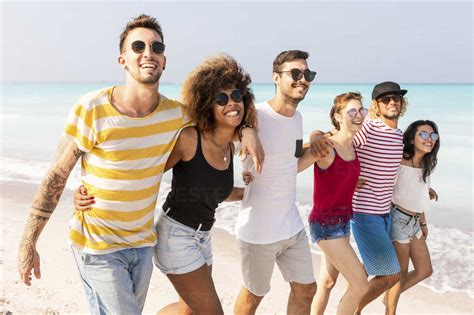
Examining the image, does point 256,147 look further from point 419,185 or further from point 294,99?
point 419,185

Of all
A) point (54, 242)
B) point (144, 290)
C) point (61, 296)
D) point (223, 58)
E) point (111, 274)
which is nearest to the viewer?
point (111, 274)

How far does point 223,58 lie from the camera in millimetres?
3869

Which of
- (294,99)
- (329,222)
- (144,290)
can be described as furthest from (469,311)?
(144,290)

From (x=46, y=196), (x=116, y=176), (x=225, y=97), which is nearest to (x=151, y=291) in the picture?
(x=46, y=196)

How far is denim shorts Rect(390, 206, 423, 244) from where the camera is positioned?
505cm

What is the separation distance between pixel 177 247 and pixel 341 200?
1.64m

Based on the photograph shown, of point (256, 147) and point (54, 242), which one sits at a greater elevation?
point (256, 147)

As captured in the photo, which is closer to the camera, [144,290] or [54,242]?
[144,290]

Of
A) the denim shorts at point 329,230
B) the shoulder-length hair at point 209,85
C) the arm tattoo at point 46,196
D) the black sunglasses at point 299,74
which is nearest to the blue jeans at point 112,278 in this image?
the arm tattoo at point 46,196

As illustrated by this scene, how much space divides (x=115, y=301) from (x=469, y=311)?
14.0 ft

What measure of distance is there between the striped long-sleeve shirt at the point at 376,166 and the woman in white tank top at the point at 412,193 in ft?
0.76

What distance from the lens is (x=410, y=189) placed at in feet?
16.6

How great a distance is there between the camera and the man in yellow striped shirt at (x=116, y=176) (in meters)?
3.33

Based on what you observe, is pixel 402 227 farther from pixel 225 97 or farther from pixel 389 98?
pixel 225 97
